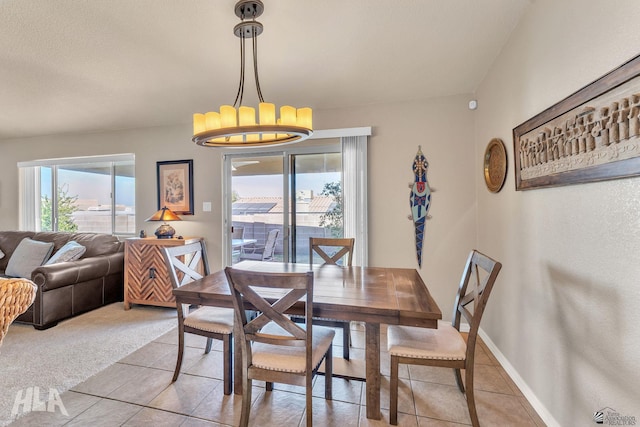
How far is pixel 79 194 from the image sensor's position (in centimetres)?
464

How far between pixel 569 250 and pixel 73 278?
4.46 metres

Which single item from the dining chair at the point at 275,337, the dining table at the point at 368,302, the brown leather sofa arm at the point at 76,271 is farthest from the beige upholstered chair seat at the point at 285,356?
the brown leather sofa arm at the point at 76,271

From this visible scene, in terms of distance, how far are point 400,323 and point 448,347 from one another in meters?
0.42

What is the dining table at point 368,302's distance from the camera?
4.97 feet

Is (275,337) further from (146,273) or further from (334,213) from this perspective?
(146,273)

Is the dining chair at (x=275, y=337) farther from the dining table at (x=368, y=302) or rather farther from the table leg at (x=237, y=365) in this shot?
the table leg at (x=237, y=365)

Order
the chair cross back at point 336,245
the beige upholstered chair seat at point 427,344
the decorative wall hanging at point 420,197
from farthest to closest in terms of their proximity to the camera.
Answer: the decorative wall hanging at point 420,197, the chair cross back at point 336,245, the beige upholstered chair seat at point 427,344

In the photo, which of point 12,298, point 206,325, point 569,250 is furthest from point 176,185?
point 569,250

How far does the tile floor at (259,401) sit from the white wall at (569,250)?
0.91ft

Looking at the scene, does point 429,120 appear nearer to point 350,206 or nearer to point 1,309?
point 350,206

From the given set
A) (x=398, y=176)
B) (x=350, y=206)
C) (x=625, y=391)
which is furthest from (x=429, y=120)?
(x=625, y=391)

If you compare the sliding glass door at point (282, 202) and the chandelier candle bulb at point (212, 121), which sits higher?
the chandelier candle bulb at point (212, 121)

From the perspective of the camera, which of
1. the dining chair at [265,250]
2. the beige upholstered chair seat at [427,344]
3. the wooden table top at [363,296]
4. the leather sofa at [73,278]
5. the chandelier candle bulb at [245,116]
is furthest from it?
the dining chair at [265,250]

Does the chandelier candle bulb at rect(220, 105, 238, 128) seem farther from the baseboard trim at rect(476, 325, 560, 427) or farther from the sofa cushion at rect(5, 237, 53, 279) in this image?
the sofa cushion at rect(5, 237, 53, 279)
